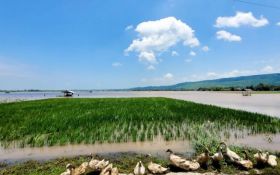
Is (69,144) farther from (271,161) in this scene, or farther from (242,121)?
(242,121)

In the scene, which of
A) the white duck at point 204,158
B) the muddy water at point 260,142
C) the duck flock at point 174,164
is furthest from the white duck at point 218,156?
the muddy water at point 260,142

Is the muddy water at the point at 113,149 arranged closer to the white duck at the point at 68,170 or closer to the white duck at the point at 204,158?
the white duck at the point at 204,158

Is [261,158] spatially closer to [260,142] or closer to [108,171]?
[108,171]

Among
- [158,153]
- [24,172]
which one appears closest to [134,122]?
[158,153]

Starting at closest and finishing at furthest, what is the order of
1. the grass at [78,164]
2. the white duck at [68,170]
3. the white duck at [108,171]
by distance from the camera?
the white duck at [68,170] < the white duck at [108,171] < the grass at [78,164]

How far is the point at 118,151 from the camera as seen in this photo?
1008 centimetres

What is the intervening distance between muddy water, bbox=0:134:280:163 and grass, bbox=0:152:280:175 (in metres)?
0.78

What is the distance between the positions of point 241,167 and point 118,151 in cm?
435

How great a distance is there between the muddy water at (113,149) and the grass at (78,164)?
0.78 m

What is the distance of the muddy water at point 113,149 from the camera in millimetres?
9688

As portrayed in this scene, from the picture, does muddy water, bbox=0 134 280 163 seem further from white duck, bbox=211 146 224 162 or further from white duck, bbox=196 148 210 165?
white duck, bbox=211 146 224 162

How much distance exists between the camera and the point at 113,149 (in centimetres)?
1040

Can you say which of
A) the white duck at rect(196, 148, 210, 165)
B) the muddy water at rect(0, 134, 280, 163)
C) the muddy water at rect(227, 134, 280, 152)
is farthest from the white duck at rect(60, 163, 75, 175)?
the muddy water at rect(227, 134, 280, 152)

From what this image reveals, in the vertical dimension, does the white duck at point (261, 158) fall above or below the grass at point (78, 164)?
above
